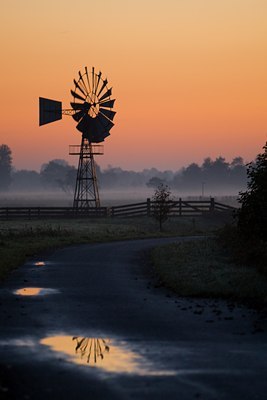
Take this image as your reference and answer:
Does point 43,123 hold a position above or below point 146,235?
above

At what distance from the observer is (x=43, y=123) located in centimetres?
7356

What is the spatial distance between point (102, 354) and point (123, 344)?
0.97 m

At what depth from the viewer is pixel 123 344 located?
40.1ft

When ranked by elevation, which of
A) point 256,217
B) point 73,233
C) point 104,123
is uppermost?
point 104,123

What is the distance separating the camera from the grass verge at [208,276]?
19.0 m

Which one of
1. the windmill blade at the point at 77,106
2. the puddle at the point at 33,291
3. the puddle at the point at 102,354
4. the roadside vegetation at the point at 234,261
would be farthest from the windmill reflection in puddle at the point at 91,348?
the windmill blade at the point at 77,106

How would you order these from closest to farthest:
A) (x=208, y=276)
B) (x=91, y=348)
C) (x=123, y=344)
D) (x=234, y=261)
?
1. (x=91, y=348)
2. (x=123, y=344)
3. (x=208, y=276)
4. (x=234, y=261)

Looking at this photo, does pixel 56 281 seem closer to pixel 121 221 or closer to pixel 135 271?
pixel 135 271

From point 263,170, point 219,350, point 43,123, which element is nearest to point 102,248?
point 263,170

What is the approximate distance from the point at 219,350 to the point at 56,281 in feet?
35.4

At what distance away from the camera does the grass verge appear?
747 inches

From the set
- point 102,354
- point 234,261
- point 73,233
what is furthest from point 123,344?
point 73,233

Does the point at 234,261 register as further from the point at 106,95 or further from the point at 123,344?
the point at 106,95

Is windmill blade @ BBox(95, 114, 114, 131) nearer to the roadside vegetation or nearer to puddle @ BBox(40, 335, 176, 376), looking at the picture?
the roadside vegetation
